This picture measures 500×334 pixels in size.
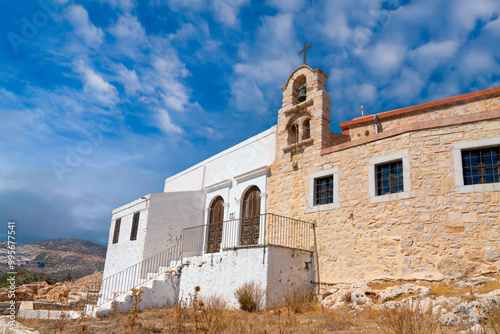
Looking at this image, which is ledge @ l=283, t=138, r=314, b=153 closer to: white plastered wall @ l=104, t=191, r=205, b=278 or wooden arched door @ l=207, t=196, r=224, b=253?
wooden arched door @ l=207, t=196, r=224, b=253

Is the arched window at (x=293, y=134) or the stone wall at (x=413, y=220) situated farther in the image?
the arched window at (x=293, y=134)

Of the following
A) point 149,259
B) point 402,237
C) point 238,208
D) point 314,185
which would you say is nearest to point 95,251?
point 149,259

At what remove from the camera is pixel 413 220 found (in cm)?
871

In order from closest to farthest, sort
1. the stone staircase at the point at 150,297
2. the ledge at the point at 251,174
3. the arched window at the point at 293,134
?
the stone staircase at the point at 150,297, the arched window at the point at 293,134, the ledge at the point at 251,174

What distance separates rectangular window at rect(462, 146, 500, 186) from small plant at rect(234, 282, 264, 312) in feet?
18.6

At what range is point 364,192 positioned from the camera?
389 inches

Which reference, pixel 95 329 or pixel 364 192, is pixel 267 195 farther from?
pixel 95 329

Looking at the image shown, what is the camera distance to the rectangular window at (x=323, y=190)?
11.0 m

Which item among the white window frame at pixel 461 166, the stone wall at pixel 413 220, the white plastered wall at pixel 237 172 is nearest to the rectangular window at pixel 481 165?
the white window frame at pixel 461 166

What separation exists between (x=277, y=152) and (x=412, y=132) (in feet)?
16.3

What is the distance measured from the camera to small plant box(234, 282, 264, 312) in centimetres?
903

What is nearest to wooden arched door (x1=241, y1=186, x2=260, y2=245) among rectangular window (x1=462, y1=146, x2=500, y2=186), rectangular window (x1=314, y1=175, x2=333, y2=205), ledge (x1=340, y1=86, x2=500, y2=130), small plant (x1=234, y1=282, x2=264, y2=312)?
rectangular window (x1=314, y1=175, x2=333, y2=205)

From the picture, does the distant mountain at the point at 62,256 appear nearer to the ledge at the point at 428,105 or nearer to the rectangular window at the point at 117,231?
the rectangular window at the point at 117,231

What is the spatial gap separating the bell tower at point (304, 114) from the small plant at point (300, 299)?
4344 millimetres
